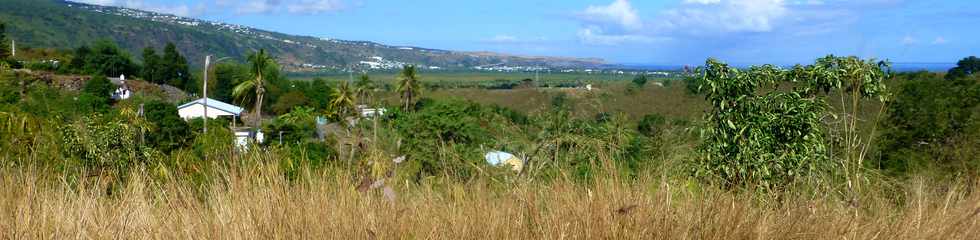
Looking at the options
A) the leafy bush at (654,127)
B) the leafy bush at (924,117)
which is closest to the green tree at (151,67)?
the leafy bush at (924,117)

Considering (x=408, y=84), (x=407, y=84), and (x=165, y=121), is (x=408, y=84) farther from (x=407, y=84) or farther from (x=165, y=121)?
(x=165, y=121)

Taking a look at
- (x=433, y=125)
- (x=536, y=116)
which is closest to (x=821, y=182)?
(x=536, y=116)

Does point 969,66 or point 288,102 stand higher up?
point 969,66

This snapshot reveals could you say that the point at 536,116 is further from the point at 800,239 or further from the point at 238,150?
the point at 800,239

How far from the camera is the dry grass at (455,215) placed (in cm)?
198

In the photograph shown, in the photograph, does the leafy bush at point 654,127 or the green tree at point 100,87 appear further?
the green tree at point 100,87

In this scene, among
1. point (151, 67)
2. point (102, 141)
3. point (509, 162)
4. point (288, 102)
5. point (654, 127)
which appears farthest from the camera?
point (151, 67)

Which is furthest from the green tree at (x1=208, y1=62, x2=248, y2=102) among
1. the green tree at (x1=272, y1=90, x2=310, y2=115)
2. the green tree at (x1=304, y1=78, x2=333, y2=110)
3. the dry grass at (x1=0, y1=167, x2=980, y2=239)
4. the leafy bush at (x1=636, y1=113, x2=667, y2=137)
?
the dry grass at (x1=0, y1=167, x2=980, y2=239)

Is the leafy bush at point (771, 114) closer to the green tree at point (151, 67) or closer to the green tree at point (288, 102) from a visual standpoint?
the green tree at point (288, 102)

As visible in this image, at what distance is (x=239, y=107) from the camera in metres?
59.8

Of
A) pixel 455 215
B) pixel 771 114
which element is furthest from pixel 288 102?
pixel 455 215

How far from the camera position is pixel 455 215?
2.13 m

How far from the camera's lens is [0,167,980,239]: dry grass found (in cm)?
198

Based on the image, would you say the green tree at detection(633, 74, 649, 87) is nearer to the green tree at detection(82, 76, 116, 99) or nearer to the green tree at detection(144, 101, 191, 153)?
the green tree at detection(144, 101, 191, 153)
